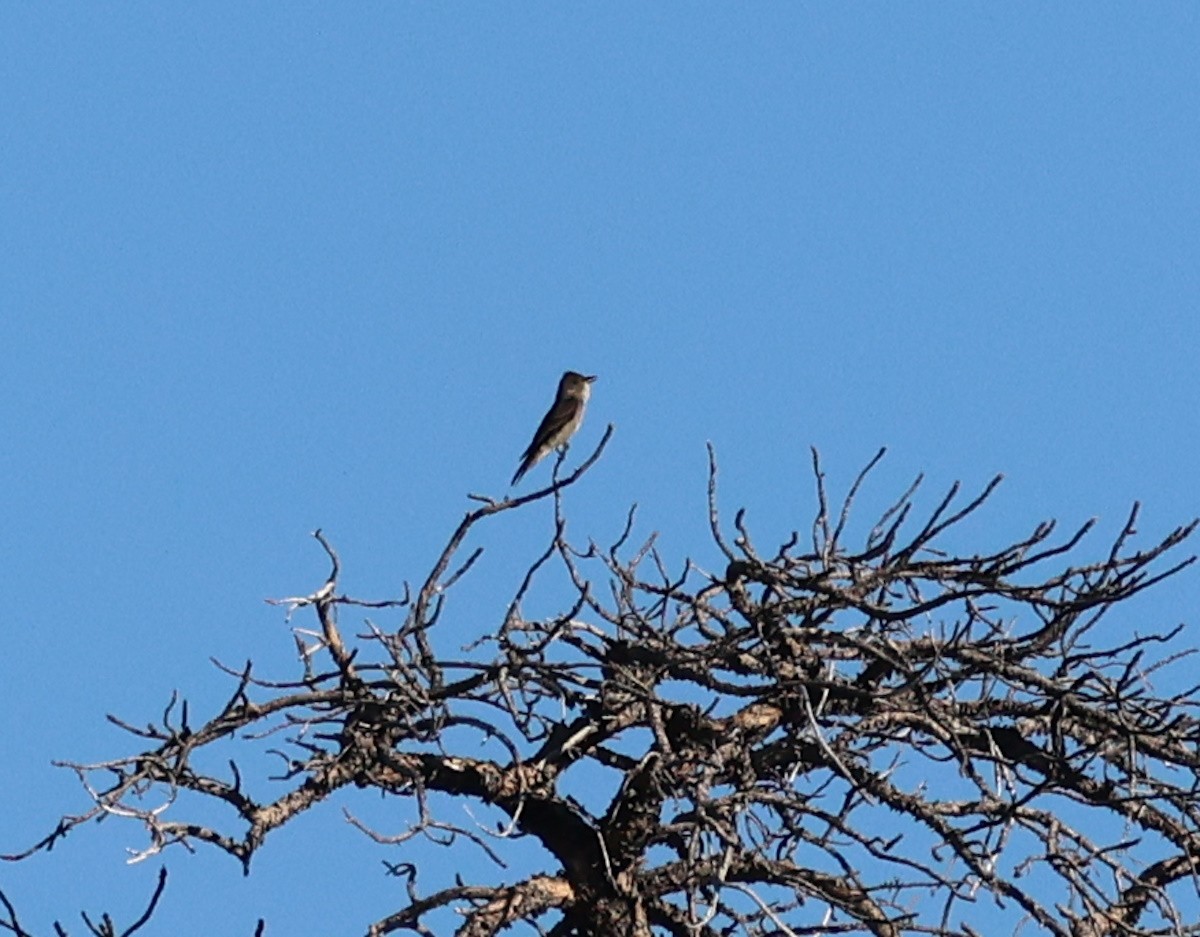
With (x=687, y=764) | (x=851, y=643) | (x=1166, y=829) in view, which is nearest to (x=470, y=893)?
(x=687, y=764)

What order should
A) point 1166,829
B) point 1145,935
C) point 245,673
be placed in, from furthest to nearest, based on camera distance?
point 1166,829
point 1145,935
point 245,673

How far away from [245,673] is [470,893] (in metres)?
0.97

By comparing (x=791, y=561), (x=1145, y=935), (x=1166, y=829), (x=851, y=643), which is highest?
(x=791, y=561)

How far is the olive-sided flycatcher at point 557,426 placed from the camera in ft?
32.5


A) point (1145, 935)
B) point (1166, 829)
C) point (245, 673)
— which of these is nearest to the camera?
point (245, 673)

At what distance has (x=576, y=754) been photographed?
239 inches

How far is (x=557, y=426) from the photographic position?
9938 millimetres

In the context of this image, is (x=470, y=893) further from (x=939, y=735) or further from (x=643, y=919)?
(x=939, y=735)

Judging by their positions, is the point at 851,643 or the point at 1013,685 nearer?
the point at 851,643

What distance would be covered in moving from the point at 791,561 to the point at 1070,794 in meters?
1.01

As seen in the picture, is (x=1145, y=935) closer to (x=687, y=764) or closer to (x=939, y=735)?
(x=939, y=735)

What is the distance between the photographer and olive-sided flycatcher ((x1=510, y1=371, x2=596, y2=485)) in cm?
990

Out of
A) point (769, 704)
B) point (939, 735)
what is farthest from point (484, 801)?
point (939, 735)

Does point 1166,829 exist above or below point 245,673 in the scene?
below
